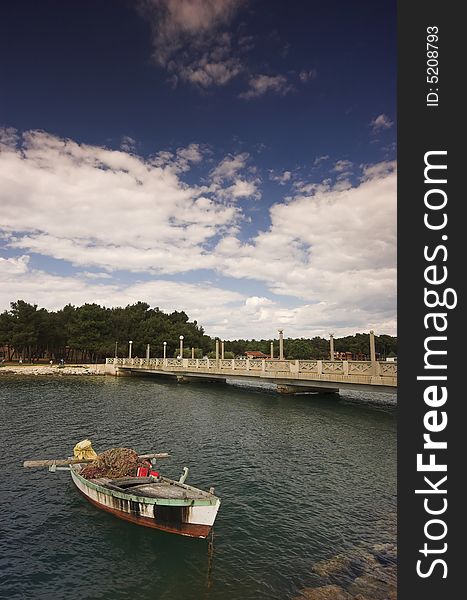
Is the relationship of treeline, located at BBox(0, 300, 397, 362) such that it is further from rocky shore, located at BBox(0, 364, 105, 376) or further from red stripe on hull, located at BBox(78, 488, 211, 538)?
red stripe on hull, located at BBox(78, 488, 211, 538)

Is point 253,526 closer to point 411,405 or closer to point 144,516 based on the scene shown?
point 144,516

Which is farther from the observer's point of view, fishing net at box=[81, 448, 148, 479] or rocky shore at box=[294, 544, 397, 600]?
fishing net at box=[81, 448, 148, 479]

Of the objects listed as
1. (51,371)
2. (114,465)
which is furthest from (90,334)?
(114,465)

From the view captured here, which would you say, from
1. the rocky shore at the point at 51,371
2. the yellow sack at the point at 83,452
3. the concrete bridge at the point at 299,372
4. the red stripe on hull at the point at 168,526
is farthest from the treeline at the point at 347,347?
the red stripe on hull at the point at 168,526

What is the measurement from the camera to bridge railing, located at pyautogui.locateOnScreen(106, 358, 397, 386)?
37719 mm

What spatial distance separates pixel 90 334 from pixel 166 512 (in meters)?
99.2

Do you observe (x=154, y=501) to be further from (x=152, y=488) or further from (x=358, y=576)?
(x=358, y=576)

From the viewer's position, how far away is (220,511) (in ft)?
55.0

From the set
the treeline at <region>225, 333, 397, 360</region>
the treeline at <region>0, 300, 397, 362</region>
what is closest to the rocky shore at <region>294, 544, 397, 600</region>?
the treeline at <region>0, 300, 397, 362</region>

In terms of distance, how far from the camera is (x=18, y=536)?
14414mm

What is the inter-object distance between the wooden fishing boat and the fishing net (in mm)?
177

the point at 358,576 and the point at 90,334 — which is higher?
the point at 90,334

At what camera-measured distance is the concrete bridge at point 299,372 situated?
37781 mm

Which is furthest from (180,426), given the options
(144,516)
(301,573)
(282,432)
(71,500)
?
(301,573)
